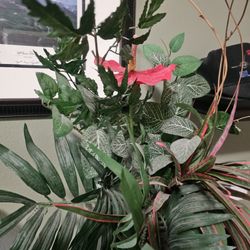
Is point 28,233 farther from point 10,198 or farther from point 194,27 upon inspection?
point 194,27

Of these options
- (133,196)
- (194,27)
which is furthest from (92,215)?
(194,27)

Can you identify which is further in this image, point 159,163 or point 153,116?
point 153,116

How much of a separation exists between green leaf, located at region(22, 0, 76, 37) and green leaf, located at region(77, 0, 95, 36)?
0.05ft

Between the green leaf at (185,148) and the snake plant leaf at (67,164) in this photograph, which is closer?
the green leaf at (185,148)

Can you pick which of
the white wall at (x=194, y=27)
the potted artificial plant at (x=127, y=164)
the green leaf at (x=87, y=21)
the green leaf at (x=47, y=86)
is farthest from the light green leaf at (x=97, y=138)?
the white wall at (x=194, y=27)

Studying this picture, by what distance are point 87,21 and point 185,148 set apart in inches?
11.7

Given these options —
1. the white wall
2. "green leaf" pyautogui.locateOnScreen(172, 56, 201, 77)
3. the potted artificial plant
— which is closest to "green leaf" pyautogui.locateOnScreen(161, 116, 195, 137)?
the potted artificial plant

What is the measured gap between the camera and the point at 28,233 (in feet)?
2.14

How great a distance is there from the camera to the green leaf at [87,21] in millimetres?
458

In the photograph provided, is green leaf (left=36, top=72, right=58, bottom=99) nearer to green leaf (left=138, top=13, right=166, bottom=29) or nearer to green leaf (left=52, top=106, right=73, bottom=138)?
green leaf (left=52, top=106, right=73, bottom=138)

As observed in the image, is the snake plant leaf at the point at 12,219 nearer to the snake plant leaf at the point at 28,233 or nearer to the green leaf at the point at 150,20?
the snake plant leaf at the point at 28,233

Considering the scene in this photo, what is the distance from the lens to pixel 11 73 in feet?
2.62

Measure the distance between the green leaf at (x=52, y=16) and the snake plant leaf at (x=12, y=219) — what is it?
39cm

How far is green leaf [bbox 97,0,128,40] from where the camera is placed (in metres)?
0.50
